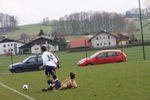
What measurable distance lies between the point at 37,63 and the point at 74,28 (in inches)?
4123

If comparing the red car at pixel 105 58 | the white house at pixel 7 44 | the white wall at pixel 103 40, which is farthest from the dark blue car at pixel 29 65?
the white house at pixel 7 44

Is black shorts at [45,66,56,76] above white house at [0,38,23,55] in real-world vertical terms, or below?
below

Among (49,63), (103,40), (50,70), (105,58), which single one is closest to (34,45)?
(103,40)

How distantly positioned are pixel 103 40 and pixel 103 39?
284mm

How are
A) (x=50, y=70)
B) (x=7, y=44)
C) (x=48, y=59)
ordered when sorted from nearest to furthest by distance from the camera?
(x=48, y=59) < (x=50, y=70) < (x=7, y=44)

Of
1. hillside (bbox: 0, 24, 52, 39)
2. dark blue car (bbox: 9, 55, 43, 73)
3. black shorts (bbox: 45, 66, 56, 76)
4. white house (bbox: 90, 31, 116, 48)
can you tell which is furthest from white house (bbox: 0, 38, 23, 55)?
black shorts (bbox: 45, 66, 56, 76)

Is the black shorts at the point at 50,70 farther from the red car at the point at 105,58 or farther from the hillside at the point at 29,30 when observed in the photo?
the hillside at the point at 29,30

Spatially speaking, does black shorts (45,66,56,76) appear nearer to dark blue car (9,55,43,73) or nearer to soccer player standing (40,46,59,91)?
soccer player standing (40,46,59,91)

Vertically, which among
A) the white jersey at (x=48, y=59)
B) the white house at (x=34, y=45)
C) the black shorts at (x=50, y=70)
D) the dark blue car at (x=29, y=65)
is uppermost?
the white house at (x=34, y=45)

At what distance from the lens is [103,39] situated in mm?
100438

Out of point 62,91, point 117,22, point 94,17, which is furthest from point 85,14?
point 62,91

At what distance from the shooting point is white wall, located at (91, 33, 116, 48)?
316 feet

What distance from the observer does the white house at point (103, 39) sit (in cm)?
9625

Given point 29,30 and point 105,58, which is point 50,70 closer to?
point 105,58
